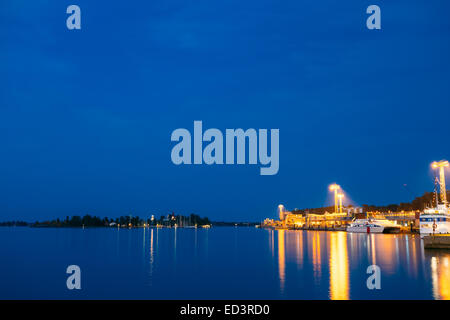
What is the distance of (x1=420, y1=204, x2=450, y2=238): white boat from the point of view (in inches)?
3447

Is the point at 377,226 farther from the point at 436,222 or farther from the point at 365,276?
the point at 365,276

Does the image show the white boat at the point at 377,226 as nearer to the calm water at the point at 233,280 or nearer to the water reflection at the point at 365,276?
the water reflection at the point at 365,276

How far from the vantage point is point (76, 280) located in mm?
40438

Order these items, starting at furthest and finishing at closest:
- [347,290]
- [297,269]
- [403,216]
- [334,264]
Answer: [403,216]
[334,264]
[297,269]
[347,290]

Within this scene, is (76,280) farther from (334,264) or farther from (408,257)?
(408,257)

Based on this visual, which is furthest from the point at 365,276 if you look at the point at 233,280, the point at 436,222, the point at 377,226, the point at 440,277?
the point at 377,226

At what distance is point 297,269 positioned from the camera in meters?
46.4

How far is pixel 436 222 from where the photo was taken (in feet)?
Result: 290

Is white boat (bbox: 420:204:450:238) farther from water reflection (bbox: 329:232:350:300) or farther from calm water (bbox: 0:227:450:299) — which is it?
water reflection (bbox: 329:232:350:300)

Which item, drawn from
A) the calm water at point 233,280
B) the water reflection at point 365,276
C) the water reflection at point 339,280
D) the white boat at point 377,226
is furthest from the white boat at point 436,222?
the white boat at point 377,226
